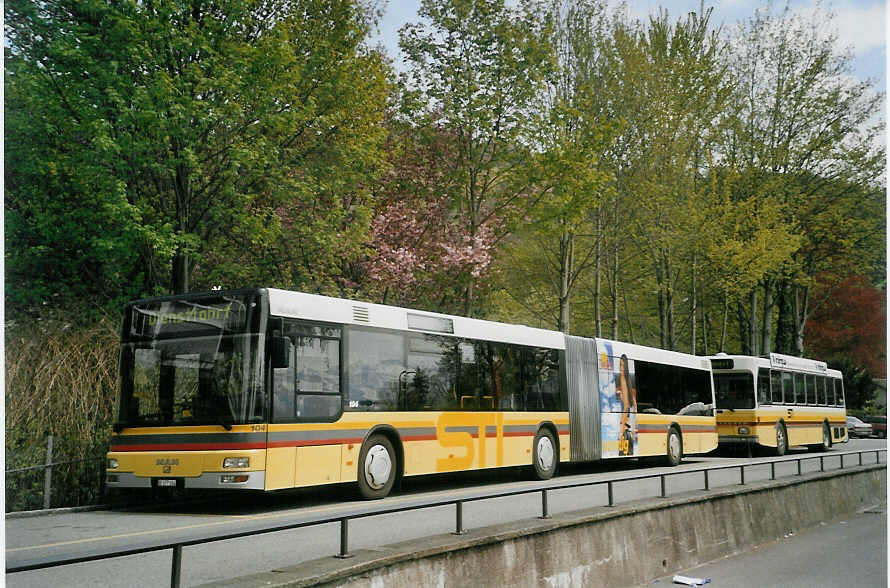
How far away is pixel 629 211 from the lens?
3216cm

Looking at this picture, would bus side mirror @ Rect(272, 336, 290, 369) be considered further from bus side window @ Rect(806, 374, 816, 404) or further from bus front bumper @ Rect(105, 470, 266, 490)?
bus side window @ Rect(806, 374, 816, 404)

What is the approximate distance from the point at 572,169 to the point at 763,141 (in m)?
15.4

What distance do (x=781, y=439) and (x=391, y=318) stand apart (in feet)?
59.2

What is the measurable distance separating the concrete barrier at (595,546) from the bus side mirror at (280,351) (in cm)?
434

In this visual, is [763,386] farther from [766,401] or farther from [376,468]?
[376,468]

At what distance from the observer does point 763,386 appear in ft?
92.3

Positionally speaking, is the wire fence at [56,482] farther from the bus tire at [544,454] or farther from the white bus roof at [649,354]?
the white bus roof at [649,354]

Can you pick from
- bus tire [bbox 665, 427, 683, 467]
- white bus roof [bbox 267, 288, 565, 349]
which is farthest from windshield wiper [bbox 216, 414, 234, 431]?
bus tire [bbox 665, 427, 683, 467]

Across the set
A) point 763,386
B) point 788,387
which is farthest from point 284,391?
point 788,387

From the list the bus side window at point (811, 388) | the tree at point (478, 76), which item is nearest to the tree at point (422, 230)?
the tree at point (478, 76)

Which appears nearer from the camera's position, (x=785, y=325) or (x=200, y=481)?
(x=200, y=481)

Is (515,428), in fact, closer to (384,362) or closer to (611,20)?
(384,362)

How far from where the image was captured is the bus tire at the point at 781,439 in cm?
2862

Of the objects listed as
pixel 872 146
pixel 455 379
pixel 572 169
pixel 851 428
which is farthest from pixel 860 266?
pixel 455 379
